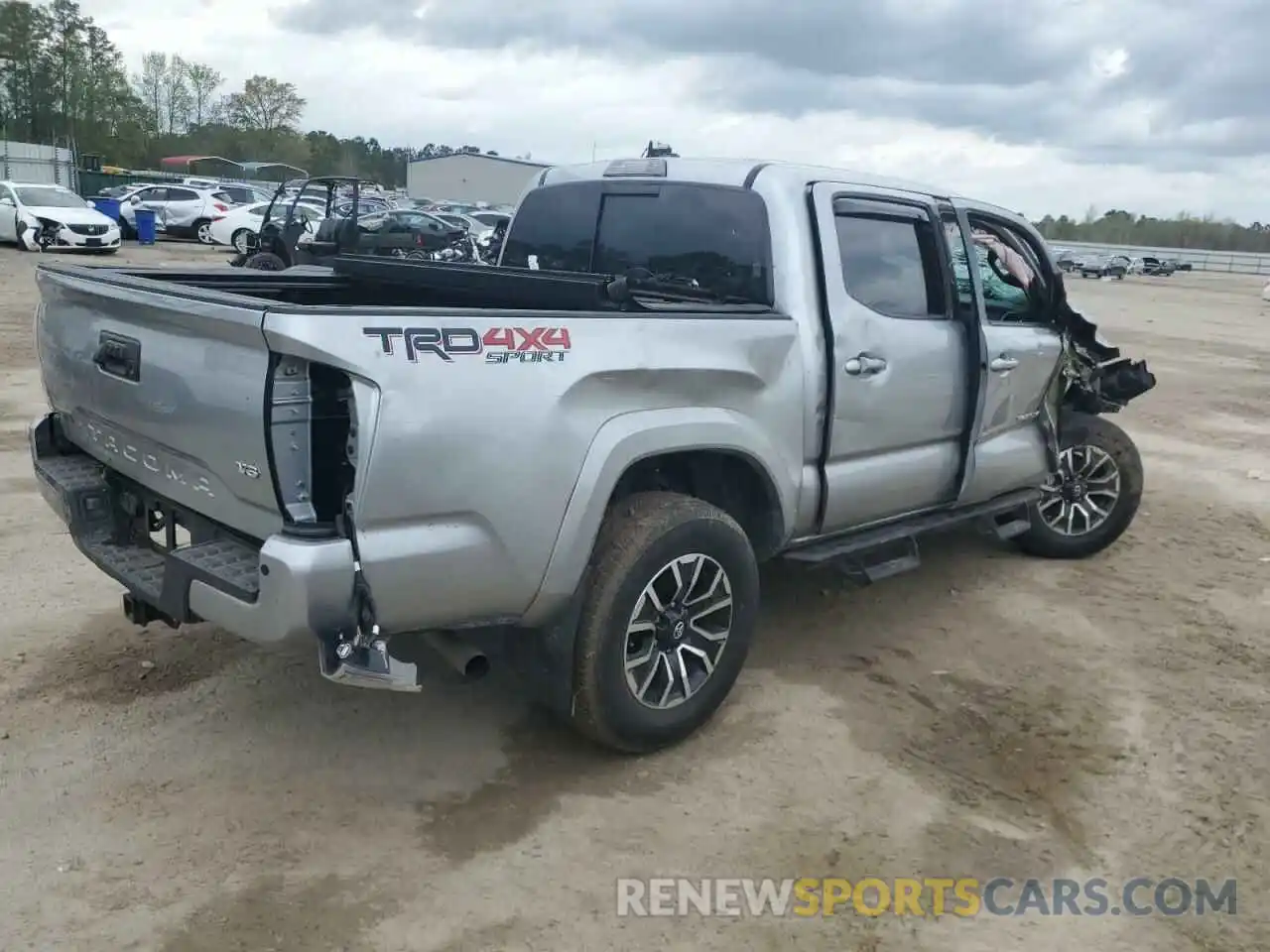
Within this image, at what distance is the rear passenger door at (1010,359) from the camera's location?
5.00m

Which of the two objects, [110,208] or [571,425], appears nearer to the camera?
[571,425]

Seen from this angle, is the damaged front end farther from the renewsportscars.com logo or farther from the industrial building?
the industrial building

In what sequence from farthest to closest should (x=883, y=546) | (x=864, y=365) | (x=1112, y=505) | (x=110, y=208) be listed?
(x=110, y=208), (x=1112, y=505), (x=883, y=546), (x=864, y=365)

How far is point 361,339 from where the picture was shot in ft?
8.90

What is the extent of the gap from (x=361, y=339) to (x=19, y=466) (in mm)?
5390

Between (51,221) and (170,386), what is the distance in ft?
74.6

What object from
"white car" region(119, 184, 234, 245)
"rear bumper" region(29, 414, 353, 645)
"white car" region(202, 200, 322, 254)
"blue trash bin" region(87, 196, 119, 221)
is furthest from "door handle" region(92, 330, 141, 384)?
"blue trash bin" region(87, 196, 119, 221)

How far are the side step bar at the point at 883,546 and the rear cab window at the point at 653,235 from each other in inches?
40.3

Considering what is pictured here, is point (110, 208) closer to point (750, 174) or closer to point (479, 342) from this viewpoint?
point (750, 174)

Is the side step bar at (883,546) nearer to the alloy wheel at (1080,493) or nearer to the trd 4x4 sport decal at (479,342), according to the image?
the alloy wheel at (1080,493)

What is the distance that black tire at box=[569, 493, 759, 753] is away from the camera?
3.38m

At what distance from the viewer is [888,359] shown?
431 cm

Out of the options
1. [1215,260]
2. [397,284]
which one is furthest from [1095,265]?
[397,284]

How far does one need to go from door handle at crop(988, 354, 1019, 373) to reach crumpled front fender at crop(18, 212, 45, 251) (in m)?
23.1
